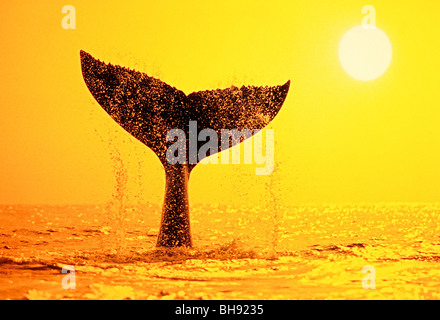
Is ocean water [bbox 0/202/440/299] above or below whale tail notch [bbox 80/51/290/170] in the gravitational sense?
below

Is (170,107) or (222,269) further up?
(170,107)

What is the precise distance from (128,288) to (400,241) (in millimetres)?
9298

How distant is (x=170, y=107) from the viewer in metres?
10.9

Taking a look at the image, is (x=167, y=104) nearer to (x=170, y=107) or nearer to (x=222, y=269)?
(x=170, y=107)

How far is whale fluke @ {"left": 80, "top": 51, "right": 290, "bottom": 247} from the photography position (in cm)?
1049

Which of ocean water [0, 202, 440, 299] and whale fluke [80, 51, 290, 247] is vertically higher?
whale fluke [80, 51, 290, 247]

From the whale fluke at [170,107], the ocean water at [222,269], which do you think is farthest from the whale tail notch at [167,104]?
the ocean water at [222,269]

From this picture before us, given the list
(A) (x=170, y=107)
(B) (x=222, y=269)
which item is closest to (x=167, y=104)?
(A) (x=170, y=107)

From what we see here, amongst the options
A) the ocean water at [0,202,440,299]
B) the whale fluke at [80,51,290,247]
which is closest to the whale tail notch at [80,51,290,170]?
the whale fluke at [80,51,290,247]

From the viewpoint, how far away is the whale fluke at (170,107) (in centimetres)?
1049

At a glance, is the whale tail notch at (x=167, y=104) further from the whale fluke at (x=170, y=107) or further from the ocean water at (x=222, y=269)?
the ocean water at (x=222, y=269)

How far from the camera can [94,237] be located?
16562 mm

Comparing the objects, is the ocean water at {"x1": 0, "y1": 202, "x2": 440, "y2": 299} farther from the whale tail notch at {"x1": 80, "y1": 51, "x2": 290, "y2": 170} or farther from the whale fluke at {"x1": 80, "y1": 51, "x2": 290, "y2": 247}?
the whale tail notch at {"x1": 80, "y1": 51, "x2": 290, "y2": 170}

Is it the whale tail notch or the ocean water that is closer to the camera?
the ocean water
